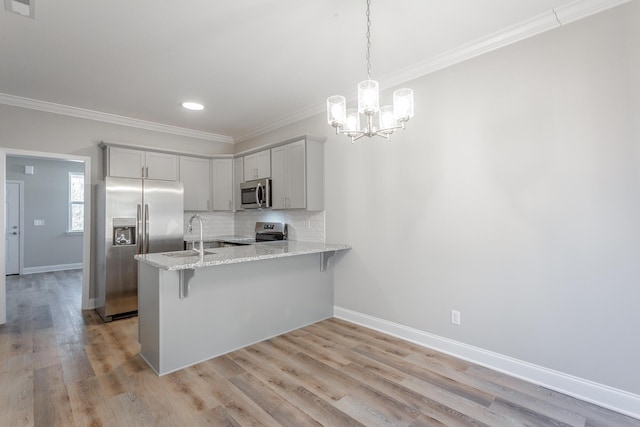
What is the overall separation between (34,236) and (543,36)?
919cm

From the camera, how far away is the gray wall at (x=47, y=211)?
6.88 metres

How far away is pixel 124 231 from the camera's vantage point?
13.2 ft

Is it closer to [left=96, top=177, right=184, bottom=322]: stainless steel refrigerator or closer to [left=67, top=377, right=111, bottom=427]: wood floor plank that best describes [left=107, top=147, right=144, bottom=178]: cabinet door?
[left=96, top=177, right=184, bottom=322]: stainless steel refrigerator

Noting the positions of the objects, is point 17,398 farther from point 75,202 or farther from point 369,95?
point 75,202

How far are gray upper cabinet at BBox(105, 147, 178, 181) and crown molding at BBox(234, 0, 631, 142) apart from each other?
9.28 feet

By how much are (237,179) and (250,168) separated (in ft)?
1.37

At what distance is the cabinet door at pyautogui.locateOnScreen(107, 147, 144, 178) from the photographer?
429cm

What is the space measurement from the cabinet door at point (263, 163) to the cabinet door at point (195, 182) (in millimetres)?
1041

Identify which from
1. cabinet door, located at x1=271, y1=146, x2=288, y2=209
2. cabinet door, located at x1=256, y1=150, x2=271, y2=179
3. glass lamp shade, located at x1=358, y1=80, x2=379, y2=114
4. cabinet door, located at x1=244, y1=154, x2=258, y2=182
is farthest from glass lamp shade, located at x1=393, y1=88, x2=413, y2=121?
cabinet door, located at x1=244, y1=154, x2=258, y2=182

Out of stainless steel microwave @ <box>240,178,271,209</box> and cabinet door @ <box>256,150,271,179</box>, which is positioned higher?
cabinet door @ <box>256,150,271,179</box>

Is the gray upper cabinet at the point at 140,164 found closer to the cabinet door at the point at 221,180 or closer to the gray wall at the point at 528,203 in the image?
the cabinet door at the point at 221,180

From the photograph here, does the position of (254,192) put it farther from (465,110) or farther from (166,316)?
(465,110)

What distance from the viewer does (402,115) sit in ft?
6.25

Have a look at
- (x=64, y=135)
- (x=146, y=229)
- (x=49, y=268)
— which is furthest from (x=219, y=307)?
(x=49, y=268)
